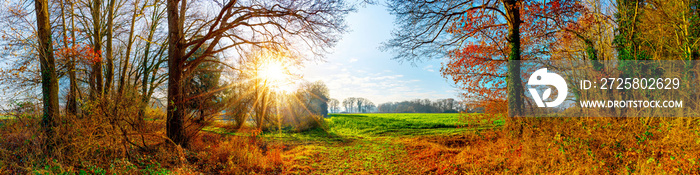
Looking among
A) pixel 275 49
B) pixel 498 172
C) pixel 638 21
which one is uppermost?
pixel 638 21

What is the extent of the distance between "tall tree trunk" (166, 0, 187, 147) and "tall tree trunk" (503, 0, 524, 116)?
9.01m

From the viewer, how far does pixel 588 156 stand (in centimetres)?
510

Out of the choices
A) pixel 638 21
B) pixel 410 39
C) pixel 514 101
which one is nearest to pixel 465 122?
pixel 514 101

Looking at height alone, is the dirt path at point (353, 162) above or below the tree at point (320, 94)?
below

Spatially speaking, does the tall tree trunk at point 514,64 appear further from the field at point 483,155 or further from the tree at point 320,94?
the tree at point 320,94

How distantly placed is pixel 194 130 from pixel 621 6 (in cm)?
1620

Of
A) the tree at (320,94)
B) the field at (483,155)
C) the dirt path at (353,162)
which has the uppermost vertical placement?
the tree at (320,94)

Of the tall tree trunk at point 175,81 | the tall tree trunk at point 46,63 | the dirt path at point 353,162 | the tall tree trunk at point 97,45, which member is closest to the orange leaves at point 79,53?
the tall tree trunk at point 97,45

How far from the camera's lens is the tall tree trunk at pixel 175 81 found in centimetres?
802

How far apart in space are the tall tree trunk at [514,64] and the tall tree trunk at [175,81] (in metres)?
9.01

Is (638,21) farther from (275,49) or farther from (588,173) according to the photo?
(275,49)

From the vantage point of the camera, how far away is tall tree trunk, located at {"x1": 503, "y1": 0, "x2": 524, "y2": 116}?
7930mm

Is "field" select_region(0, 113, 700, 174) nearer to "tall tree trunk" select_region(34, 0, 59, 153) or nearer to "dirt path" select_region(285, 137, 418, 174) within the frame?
"dirt path" select_region(285, 137, 418, 174)

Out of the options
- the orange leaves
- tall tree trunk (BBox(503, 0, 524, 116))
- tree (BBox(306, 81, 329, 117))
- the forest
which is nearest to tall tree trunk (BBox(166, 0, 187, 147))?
the forest
